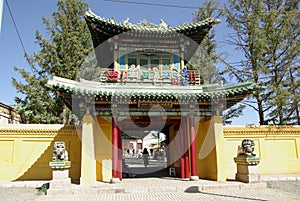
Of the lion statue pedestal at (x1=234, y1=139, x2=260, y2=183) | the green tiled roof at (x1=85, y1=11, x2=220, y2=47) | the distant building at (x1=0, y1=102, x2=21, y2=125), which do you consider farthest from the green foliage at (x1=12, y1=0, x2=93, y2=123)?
the lion statue pedestal at (x1=234, y1=139, x2=260, y2=183)

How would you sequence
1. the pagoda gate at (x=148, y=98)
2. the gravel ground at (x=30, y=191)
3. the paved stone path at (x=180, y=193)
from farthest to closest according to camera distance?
the pagoda gate at (x=148, y=98)
the gravel ground at (x=30, y=191)
the paved stone path at (x=180, y=193)

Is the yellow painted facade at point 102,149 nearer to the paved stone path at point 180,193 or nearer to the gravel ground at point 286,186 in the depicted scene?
the paved stone path at point 180,193

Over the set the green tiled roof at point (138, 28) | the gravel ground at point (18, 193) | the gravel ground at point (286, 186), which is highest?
the green tiled roof at point (138, 28)

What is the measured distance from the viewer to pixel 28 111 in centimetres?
1866

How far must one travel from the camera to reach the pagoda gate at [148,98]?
31.4 ft

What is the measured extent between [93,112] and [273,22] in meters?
12.4

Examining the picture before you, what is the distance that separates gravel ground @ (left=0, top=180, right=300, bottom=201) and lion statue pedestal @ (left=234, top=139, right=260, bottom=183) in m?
0.84

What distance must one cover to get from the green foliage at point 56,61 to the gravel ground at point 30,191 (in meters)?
8.99

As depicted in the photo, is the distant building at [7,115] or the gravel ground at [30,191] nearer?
the gravel ground at [30,191]

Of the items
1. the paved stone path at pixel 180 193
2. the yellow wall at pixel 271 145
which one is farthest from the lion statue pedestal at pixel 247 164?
the yellow wall at pixel 271 145

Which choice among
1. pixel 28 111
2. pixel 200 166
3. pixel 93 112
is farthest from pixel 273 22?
pixel 28 111

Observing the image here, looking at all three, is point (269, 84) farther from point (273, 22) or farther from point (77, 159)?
point (77, 159)

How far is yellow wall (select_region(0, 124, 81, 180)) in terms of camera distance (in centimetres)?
1125

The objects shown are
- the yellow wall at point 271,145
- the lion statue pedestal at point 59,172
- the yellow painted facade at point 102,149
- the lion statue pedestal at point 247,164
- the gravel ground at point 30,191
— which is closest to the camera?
the gravel ground at point 30,191
